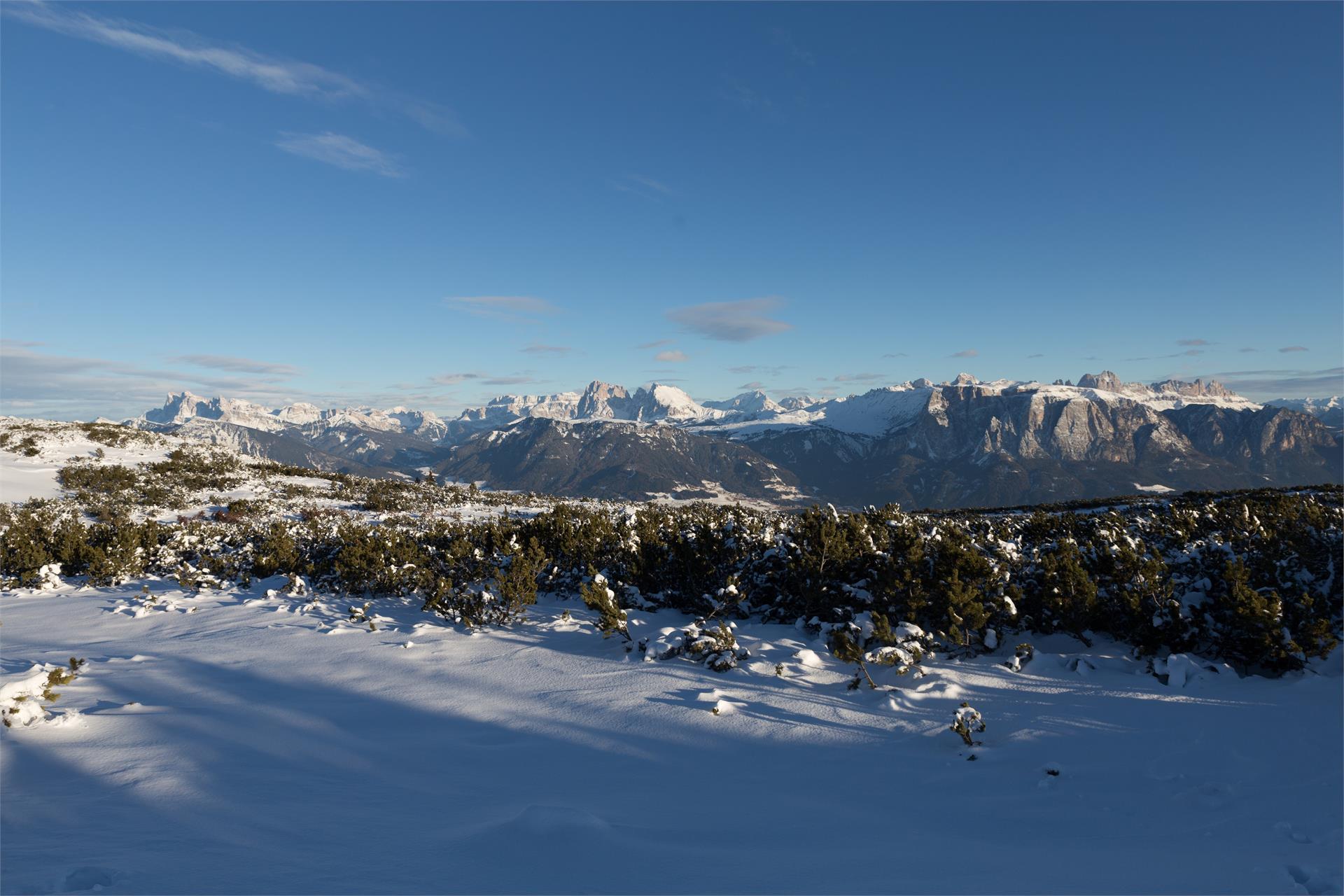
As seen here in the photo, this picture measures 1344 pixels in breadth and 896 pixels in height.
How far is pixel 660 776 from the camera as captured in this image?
523 centimetres

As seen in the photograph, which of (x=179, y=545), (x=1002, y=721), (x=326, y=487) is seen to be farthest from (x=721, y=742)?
(x=326, y=487)

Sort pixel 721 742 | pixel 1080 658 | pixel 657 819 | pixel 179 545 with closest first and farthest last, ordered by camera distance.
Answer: pixel 657 819 < pixel 721 742 < pixel 1080 658 < pixel 179 545

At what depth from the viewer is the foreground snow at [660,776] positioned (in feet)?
12.2

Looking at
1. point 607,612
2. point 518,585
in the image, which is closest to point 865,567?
point 607,612

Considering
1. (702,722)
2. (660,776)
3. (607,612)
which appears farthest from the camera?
(607,612)

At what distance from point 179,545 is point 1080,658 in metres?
19.4

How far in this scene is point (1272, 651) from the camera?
21.6 feet

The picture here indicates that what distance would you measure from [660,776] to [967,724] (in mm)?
3117

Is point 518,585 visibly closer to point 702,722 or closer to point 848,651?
point 702,722

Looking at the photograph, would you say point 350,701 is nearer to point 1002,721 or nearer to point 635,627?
point 635,627

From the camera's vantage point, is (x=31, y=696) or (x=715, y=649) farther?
(x=715, y=649)

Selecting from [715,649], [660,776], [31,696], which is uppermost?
[31,696]

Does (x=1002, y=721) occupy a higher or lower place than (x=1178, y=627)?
lower

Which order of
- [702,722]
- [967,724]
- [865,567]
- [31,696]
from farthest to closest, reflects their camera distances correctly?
[865,567]
[702,722]
[31,696]
[967,724]
